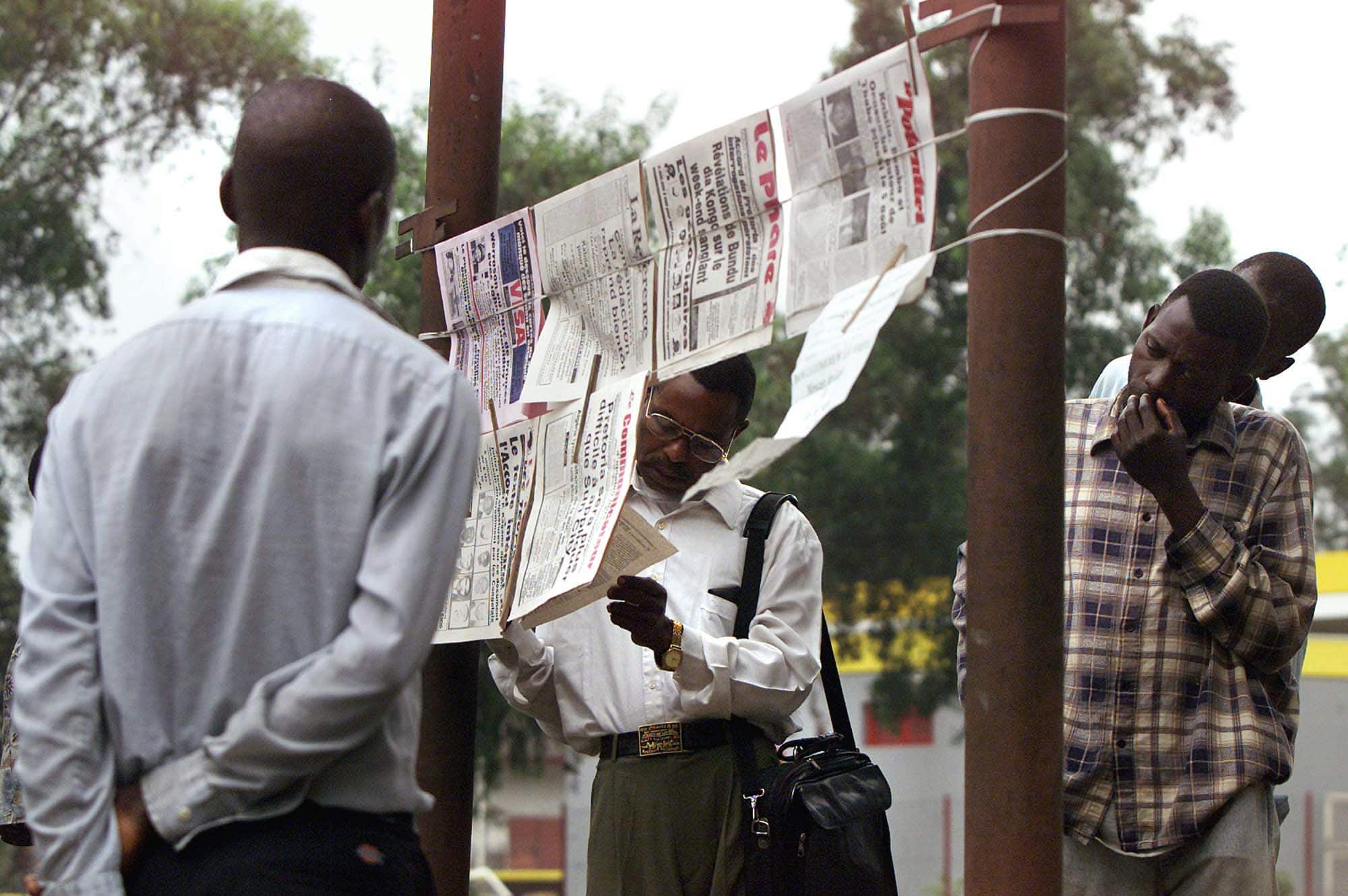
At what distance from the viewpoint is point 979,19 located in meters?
2.29

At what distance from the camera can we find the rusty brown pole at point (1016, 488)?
87.2 inches

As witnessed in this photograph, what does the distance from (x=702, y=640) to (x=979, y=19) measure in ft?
4.10

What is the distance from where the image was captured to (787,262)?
2449 millimetres

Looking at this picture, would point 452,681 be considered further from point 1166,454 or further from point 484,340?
point 1166,454

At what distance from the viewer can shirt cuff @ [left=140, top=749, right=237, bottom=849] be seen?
71.2 inches

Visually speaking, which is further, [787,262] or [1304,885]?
[1304,885]

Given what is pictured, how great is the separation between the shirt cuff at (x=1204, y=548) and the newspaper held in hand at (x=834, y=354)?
2.82 feet

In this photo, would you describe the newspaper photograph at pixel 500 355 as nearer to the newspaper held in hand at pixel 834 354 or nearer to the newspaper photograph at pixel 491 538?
the newspaper photograph at pixel 491 538

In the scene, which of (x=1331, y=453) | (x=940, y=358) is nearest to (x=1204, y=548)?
(x=940, y=358)

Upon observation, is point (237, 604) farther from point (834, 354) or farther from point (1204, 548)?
point (1204, 548)

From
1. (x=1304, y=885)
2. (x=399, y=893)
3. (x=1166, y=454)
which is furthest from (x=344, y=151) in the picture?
(x=1304, y=885)

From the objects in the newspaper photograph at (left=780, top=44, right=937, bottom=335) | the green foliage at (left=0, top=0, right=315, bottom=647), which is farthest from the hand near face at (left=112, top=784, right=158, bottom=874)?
the green foliage at (left=0, top=0, right=315, bottom=647)

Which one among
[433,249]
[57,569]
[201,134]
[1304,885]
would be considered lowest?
[1304,885]

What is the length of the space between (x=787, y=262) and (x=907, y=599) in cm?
1422
